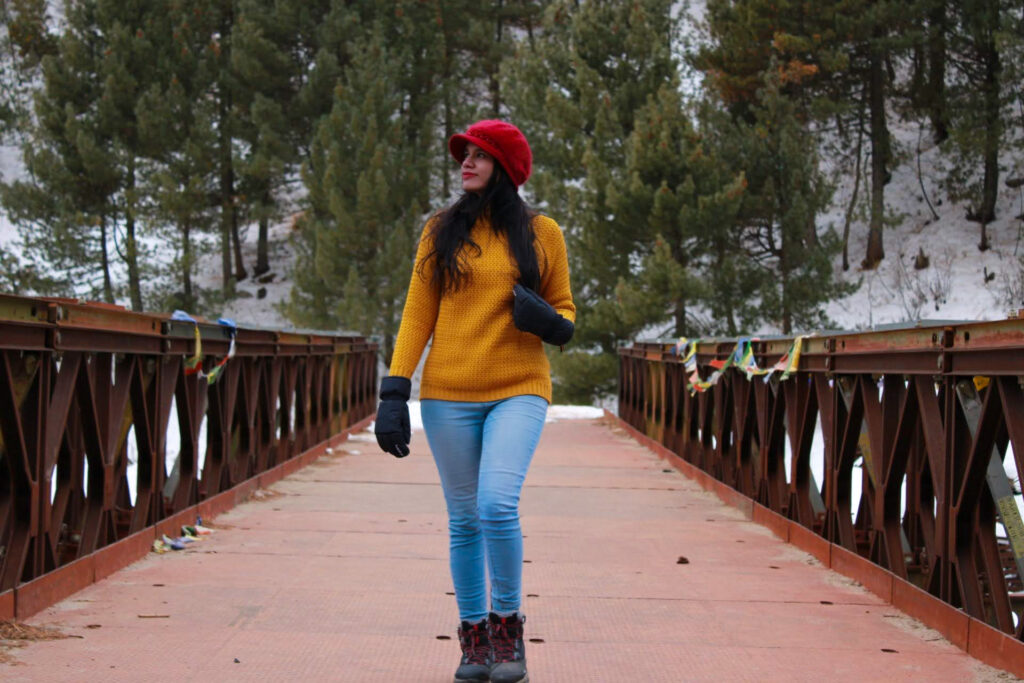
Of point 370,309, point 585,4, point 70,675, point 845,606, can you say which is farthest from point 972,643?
point 370,309

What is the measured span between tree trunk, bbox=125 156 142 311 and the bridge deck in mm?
21949

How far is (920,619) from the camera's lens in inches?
166

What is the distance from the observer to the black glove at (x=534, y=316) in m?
3.14

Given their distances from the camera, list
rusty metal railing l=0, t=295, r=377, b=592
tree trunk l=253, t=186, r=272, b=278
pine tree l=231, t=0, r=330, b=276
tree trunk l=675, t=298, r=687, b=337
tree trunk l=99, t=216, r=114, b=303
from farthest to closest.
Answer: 1. tree trunk l=253, t=186, r=272, b=278
2. pine tree l=231, t=0, r=330, b=276
3. tree trunk l=99, t=216, r=114, b=303
4. tree trunk l=675, t=298, r=687, b=337
5. rusty metal railing l=0, t=295, r=377, b=592

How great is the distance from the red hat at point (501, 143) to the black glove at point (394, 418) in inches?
27.0

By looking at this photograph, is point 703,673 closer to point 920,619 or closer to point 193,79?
point 920,619

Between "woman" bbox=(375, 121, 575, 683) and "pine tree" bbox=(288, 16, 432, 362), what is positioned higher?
"pine tree" bbox=(288, 16, 432, 362)

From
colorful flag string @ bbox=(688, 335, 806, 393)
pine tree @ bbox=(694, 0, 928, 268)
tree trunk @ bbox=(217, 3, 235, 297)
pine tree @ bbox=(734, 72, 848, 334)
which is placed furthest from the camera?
tree trunk @ bbox=(217, 3, 235, 297)

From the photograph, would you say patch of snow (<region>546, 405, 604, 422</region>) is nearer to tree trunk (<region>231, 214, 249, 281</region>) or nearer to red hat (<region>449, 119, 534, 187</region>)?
red hat (<region>449, 119, 534, 187</region>)

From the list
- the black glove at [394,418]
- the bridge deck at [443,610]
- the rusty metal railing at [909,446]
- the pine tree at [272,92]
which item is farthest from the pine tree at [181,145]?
the black glove at [394,418]

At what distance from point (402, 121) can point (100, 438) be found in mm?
24454

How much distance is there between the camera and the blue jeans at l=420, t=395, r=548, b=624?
3078 mm

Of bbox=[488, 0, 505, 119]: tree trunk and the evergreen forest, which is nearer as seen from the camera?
the evergreen forest

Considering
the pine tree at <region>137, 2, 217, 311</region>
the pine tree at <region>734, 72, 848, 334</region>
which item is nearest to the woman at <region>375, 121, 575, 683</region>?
the pine tree at <region>734, 72, 848, 334</region>
